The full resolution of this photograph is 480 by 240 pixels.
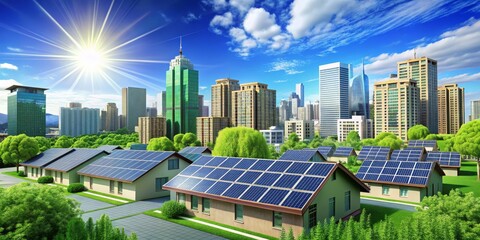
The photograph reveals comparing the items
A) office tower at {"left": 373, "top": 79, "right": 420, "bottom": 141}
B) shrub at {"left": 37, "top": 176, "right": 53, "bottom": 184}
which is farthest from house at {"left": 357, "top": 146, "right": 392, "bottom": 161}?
office tower at {"left": 373, "top": 79, "right": 420, "bottom": 141}

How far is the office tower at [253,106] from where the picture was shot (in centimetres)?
17775

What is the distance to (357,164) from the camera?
6594 centimetres

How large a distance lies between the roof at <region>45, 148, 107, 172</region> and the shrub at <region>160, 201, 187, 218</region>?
85.4 ft

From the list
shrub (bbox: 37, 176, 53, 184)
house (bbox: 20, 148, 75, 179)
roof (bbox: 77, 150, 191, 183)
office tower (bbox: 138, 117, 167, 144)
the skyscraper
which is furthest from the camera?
the skyscraper

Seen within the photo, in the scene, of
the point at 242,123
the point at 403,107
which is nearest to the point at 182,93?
the point at 242,123

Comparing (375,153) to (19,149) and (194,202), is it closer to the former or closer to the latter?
(194,202)

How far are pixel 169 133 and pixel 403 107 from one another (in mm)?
130906

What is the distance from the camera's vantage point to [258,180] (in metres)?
25.8

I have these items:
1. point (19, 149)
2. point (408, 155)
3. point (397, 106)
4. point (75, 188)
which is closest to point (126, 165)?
point (75, 188)

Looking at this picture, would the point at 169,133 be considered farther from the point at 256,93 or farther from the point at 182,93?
the point at 256,93

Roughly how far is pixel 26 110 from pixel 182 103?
3443 inches

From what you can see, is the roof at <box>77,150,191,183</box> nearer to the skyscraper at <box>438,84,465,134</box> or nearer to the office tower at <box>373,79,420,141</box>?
the office tower at <box>373,79,420,141</box>

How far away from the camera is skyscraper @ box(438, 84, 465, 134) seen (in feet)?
585

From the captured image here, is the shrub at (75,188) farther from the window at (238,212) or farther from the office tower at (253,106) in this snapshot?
the office tower at (253,106)
